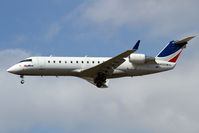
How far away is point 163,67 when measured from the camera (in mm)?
43719

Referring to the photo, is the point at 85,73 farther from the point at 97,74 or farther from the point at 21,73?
the point at 21,73

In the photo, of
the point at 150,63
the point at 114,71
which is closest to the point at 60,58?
the point at 114,71

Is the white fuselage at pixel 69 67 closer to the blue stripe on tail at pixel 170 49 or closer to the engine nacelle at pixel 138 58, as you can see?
the engine nacelle at pixel 138 58

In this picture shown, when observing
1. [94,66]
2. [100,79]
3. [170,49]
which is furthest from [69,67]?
[170,49]

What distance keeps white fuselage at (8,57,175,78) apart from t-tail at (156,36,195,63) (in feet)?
4.19

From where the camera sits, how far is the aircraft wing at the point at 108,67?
40.1 metres

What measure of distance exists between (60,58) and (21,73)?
3901 millimetres

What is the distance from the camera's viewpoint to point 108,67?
4162cm

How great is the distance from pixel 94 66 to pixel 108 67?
1.31 metres

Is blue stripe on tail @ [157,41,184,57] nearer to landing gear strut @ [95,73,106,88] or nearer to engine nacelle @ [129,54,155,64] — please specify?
engine nacelle @ [129,54,155,64]

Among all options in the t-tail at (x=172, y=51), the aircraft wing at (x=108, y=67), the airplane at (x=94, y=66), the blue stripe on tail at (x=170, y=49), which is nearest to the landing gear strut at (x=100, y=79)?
the airplane at (x=94, y=66)

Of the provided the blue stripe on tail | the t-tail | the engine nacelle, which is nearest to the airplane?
the engine nacelle

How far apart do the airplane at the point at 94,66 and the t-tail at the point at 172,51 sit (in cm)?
48

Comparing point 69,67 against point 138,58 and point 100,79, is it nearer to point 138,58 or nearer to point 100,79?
point 100,79
